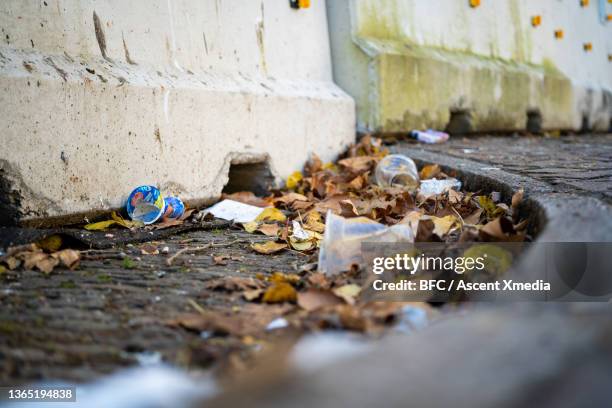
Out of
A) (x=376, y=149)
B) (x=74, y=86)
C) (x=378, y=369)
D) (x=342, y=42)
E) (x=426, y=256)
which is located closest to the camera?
(x=378, y=369)

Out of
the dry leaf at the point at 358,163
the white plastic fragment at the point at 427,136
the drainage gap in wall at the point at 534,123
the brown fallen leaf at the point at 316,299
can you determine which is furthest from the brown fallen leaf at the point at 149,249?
the drainage gap in wall at the point at 534,123

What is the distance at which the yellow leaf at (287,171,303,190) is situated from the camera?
3787 millimetres

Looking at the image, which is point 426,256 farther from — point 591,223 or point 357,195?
point 357,195

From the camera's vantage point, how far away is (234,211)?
3178 millimetres

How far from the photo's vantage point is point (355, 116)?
4594mm

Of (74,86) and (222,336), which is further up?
(74,86)

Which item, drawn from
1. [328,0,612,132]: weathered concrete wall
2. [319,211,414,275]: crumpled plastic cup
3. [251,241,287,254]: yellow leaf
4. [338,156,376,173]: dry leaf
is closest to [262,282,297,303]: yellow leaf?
[319,211,414,275]: crumpled plastic cup

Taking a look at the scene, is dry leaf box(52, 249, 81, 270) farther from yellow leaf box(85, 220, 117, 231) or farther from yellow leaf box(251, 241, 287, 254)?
yellow leaf box(251, 241, 287, 254)

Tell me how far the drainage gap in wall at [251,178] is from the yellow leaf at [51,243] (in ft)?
5.04

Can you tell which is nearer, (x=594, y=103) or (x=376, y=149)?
(x=376, y=149)

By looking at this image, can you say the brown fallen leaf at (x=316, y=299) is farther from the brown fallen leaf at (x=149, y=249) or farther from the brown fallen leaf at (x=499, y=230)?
the brown fallen leaf at (x=149, y=249)

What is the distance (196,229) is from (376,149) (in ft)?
5.86

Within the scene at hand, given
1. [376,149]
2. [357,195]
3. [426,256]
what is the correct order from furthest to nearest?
[376,149], [357,195], [426,256]

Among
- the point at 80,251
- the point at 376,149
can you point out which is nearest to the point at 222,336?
the point at 80,251
